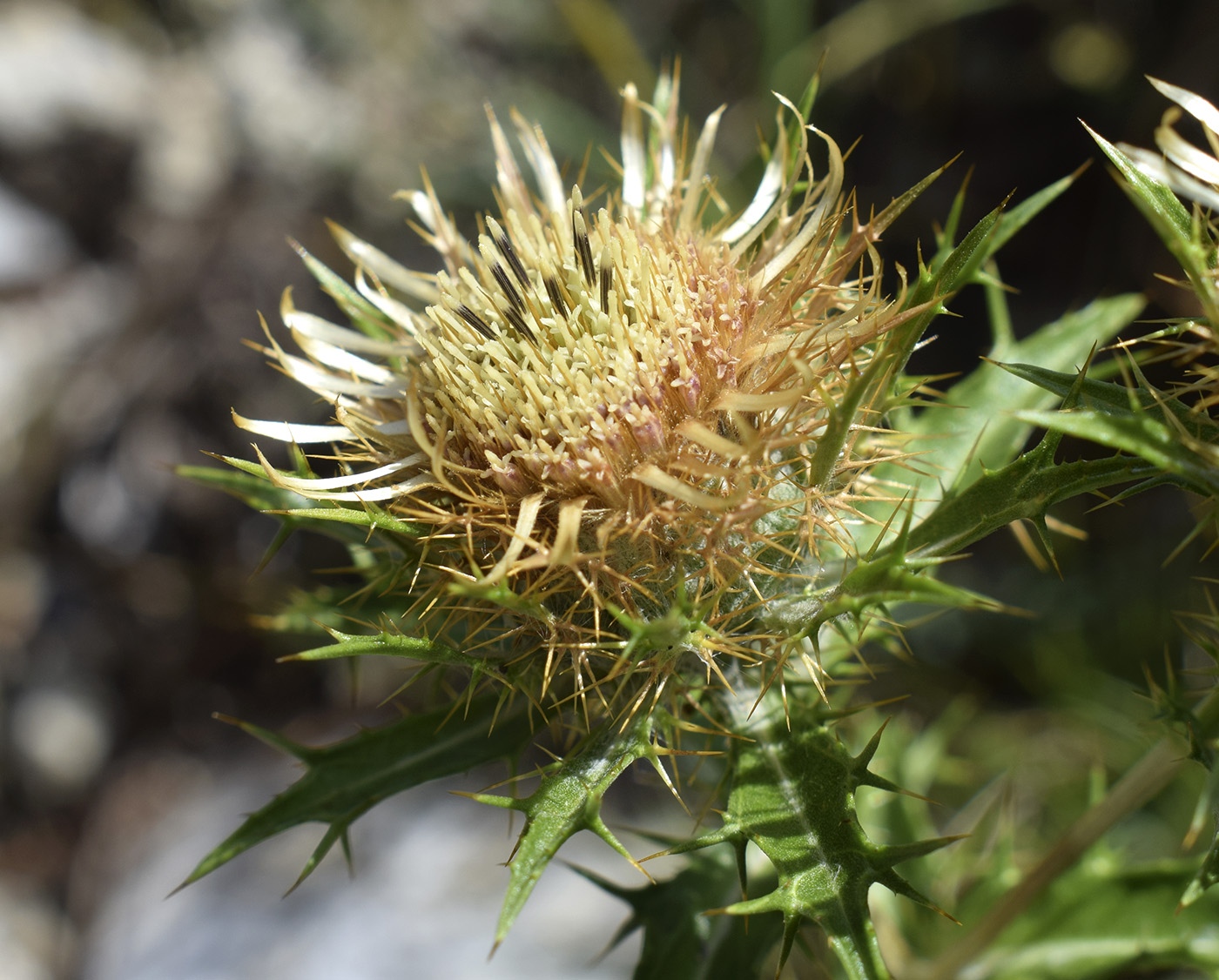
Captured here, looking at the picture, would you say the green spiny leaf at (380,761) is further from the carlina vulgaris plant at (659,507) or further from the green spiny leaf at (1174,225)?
the green spiny leaf at (1174,225)

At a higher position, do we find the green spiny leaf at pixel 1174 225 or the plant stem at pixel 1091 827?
the green spiny leaf at pixel 1174 225

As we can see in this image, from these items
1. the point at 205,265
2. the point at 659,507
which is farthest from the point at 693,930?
the point at 205,265

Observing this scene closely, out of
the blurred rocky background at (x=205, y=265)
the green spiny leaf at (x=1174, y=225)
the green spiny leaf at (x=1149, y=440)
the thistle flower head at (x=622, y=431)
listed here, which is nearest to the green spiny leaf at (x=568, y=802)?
the thistle flower head at (x=622, y=431)

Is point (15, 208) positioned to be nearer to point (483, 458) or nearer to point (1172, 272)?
point (483, 458)

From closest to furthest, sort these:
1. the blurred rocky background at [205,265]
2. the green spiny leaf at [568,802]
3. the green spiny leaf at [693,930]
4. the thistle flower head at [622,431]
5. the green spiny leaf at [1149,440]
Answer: the green spiny leaf at [1149,440]
the green spiny leaf at [568,802]
the thistle flower head at [622,431]
the green spiny leaf at [693,930]
the blurred rocky background at [205,265]

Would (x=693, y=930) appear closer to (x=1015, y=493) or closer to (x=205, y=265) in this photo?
(x=1015, y=493)

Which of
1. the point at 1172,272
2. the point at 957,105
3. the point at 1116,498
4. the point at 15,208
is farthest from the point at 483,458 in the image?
the point at 15,208

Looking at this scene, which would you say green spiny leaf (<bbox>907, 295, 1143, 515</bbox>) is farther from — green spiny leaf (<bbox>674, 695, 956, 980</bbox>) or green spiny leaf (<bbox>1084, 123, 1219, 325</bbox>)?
green spiny leaf (<bbox>674, 695, 956, 980</bbox>)
